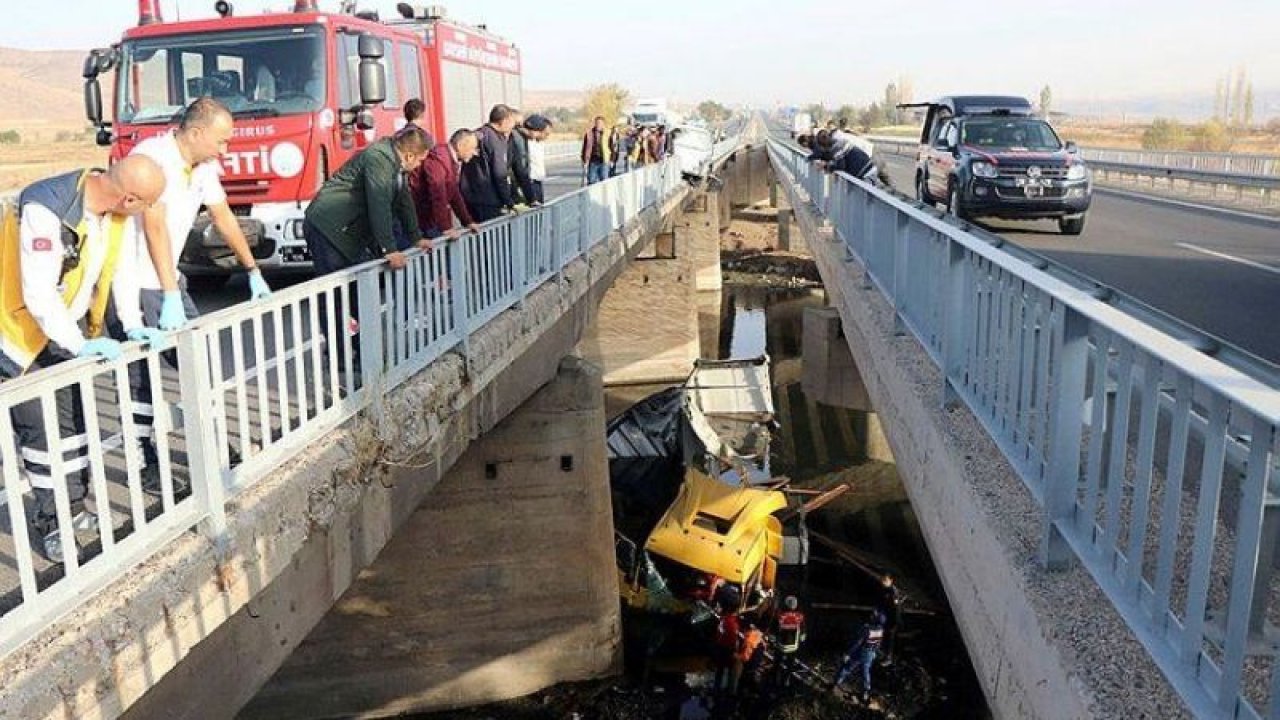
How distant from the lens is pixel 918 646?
12.1m

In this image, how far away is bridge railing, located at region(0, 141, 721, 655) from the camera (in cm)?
328

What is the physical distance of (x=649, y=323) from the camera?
79.5 feet

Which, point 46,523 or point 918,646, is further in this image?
point 918,646

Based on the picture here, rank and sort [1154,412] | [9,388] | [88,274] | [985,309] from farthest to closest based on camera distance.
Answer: [985,309] → [88,274] → [9,388] → [1154,412]

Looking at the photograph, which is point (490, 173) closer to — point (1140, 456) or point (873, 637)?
point (873, 637)

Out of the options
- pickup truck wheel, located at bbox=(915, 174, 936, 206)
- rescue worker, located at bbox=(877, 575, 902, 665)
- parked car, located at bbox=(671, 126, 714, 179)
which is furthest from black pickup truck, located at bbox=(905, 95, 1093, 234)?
parked car, located at bbox=(671, 126, 714, 179)

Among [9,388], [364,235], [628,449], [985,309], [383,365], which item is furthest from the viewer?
[628,449]

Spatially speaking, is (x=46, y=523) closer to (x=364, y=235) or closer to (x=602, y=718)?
(x=364, y=235)

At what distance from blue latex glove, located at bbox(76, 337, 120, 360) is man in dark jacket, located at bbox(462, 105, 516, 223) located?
20.7 ft

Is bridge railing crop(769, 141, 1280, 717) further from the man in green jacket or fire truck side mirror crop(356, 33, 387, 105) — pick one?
fire truck side mirror crop(356, 33, 387, 105)

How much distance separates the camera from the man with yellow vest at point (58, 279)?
3668 millimetres

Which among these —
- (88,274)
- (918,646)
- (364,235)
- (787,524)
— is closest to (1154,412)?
(88,274)

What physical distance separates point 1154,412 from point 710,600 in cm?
982

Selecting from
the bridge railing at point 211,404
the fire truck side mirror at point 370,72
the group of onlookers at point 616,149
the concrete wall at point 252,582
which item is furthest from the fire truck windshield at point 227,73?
the group of onlookers at point 616,149
